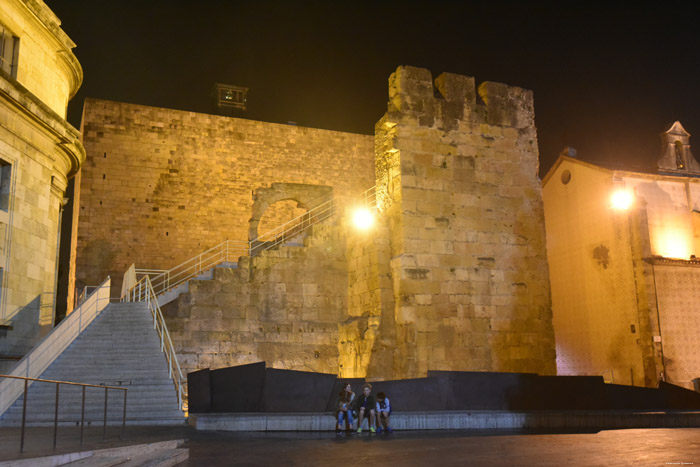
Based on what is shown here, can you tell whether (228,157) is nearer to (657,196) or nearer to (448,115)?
(448,115)

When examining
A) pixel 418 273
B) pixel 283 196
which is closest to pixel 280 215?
pixel 283 196

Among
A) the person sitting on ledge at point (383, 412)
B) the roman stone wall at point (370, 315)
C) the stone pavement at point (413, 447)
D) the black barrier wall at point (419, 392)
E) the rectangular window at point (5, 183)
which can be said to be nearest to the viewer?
the stone pavement at point (413, 447)

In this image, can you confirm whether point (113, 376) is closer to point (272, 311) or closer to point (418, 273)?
point (272, 311)

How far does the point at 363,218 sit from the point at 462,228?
2.23m

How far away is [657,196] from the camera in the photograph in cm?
2002

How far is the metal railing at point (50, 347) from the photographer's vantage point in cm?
953

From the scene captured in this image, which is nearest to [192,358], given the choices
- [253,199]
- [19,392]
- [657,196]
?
[19,392]

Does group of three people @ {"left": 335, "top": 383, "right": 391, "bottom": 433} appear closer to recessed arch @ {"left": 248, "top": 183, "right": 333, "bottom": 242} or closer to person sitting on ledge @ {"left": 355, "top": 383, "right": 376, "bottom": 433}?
person sitting on ledge @ {"left": 355, "top": 383, "right": 376, "bottom": 433}

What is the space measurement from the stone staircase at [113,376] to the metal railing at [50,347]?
0.12 m

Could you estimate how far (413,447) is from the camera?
666cm

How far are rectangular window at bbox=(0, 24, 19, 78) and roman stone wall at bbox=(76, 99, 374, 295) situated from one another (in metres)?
5.69

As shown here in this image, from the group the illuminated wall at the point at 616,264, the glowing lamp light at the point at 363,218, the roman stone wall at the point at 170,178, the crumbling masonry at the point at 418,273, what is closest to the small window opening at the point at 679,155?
the illuminated wall at the point at 616,264

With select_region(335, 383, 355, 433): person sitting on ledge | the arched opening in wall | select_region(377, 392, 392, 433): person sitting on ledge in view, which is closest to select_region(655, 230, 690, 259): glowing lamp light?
the arched opening in wall

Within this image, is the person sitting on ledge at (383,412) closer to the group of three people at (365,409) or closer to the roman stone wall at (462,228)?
the group of three people at (365,409)
